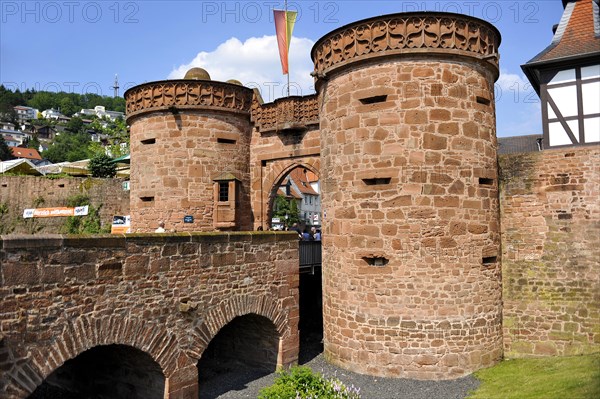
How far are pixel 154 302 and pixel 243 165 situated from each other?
26.4ft

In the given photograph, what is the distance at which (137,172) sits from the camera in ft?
51.2

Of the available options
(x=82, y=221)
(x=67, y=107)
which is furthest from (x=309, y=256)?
(x=67, y=107)

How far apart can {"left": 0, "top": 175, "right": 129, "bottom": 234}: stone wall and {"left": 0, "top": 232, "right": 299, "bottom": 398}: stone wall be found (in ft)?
48.7

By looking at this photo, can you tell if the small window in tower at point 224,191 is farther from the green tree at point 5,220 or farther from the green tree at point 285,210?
the green tree at point 285,210

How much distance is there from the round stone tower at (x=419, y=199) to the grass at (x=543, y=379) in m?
0.50

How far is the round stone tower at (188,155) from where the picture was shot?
1487 centimetres

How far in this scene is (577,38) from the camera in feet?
37.9

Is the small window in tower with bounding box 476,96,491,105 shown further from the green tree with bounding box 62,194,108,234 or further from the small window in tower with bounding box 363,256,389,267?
the green tree with bounding box 62,194,108,234

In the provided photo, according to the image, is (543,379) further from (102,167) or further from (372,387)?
(102,167)

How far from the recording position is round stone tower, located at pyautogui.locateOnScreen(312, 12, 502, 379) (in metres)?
10.0

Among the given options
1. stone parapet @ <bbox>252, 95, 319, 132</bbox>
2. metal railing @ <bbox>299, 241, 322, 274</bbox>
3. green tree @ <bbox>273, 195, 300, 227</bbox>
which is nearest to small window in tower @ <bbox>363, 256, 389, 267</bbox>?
metal railing @ <bbox>299, 241, 322, 274</bbox>

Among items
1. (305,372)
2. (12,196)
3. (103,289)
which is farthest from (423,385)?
(12,196)

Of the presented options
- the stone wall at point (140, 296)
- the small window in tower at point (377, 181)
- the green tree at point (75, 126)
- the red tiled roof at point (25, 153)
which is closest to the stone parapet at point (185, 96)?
Answer: the stone wall at point (140, 296)

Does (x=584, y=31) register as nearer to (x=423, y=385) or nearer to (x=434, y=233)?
(x=434, y=233)
